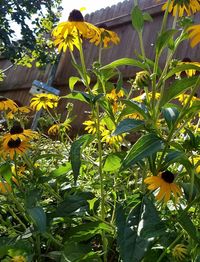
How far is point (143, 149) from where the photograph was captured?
78 cm

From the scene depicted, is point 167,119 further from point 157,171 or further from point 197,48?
point 197,48

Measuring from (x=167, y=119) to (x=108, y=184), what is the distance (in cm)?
30

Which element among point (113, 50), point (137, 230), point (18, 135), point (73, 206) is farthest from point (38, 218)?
point (113, 50)

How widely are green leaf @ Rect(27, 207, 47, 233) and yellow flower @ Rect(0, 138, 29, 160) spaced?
22cm

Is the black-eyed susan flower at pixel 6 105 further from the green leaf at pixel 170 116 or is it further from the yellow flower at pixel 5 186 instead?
the green leaf at pixel 170 116

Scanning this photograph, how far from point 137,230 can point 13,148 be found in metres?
0.43

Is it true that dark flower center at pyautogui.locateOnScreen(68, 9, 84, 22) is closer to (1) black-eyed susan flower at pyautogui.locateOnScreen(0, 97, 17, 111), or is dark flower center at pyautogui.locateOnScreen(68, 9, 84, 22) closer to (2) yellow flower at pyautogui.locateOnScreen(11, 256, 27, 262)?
(1) black-eyed susan flower at pyautogui.locateOnScreen(0, 97, 17, 111)

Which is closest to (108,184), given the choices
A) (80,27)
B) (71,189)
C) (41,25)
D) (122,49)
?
(71,189)

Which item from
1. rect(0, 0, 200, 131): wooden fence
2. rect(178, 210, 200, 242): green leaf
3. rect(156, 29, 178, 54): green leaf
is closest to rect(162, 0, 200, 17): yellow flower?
rect(156, 29, 178, 54): green leaf

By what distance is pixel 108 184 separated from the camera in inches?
43.1

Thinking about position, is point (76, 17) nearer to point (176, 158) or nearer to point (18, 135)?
point (18, 135)

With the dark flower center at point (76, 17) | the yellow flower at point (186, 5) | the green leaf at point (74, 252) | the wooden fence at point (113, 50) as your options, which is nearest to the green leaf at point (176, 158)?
the green leaf at point (74, 252)

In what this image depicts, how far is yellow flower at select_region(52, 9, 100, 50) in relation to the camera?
1.10m

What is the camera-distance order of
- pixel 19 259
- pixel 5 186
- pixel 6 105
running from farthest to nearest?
pixel 6 105 → pixel 5 186 → pixel 19 259
